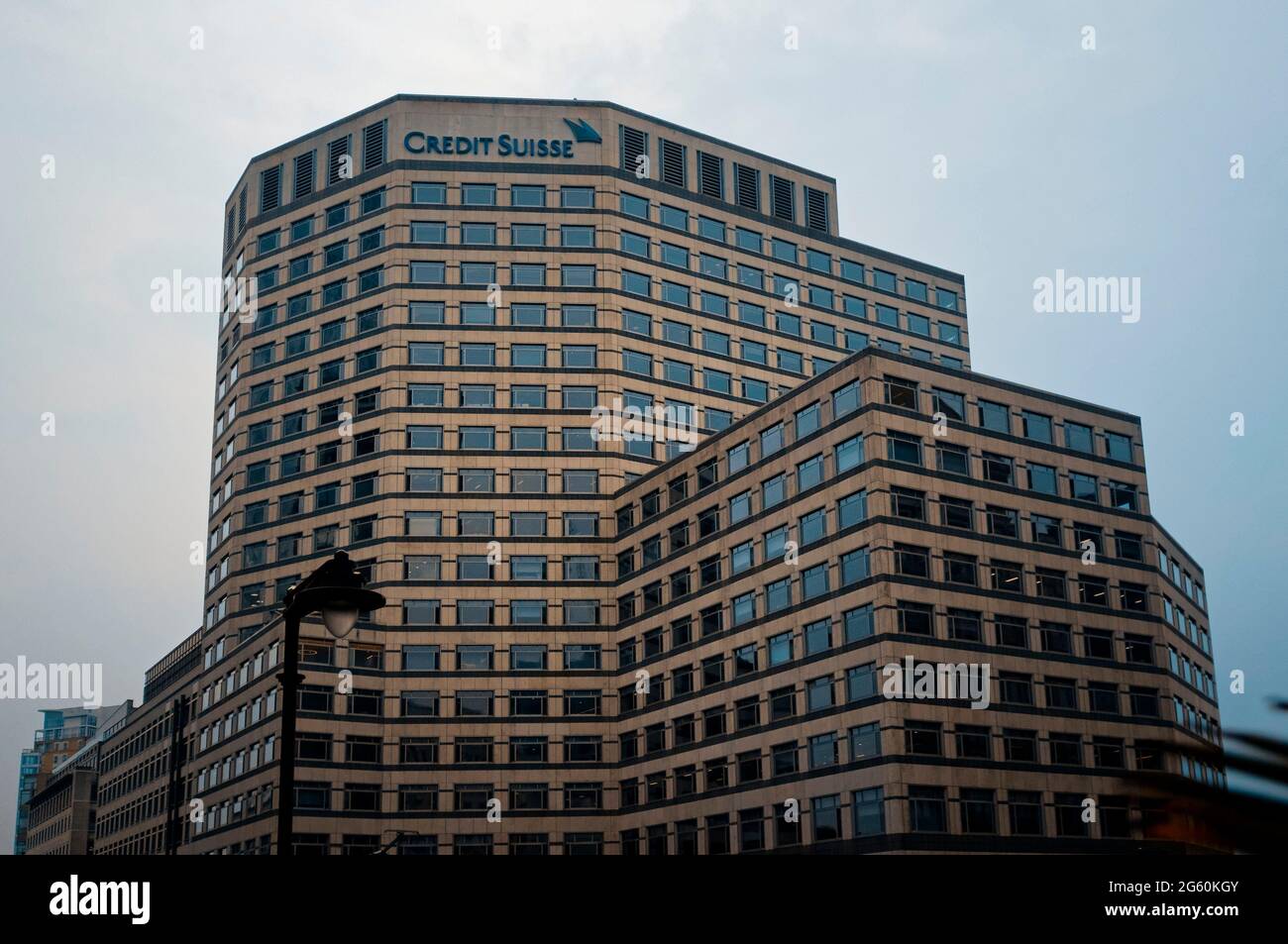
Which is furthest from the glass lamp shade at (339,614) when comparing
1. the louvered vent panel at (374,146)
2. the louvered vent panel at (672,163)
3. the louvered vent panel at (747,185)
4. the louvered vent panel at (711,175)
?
the louvered vent panel at (747,185)

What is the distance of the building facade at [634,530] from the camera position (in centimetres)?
7088

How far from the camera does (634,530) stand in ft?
302

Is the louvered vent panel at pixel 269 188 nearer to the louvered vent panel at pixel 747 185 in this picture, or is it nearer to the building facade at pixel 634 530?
the building facade at pixel 634 530

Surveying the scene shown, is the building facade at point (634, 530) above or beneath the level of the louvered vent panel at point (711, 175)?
beneath

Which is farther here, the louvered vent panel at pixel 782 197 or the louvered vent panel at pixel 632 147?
the louvered vent panel at pixel 782 197

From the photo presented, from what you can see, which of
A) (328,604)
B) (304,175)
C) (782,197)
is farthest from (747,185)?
(328,604)

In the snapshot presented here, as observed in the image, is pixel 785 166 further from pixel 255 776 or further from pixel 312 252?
pixel 255 776

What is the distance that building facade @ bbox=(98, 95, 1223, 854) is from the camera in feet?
233

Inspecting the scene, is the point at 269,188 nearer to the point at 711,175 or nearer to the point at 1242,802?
the point at 711,175

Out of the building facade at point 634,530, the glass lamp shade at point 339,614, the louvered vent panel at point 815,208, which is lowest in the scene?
the glass lamp shade at point 339,614

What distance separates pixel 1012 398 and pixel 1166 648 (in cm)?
1582

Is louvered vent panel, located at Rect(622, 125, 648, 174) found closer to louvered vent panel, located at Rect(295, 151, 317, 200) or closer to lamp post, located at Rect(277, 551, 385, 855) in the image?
louvered vent panel, located at Rect(295, 151, 317, 200)
